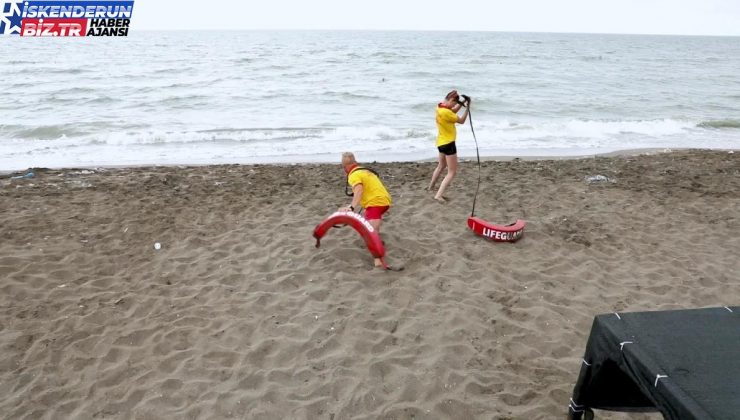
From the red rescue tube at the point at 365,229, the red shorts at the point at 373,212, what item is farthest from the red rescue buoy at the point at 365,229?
the red shorts at the point at 373,212

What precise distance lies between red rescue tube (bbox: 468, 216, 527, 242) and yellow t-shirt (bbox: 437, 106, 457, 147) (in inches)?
61.5

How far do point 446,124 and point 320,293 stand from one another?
11.4ft

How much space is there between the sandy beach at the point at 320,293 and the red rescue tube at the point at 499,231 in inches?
5.2

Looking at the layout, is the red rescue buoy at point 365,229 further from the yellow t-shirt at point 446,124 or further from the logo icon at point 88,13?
the logo icon at point 88,13

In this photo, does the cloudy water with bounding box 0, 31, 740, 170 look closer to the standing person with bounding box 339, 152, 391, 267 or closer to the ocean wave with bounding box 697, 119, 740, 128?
the ocean wave with bounding box 697, 119, 740, 128

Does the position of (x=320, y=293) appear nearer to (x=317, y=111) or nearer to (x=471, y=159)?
(x=471, y=159)

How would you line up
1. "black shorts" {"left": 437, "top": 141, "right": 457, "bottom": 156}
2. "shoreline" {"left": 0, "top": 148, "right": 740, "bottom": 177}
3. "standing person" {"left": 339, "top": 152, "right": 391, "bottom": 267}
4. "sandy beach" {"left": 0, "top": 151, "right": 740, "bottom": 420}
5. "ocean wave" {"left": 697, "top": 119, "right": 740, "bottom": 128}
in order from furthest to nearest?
"ocean wave" {"left": 697, "top": 119, "right": 740, "bottom": 128}
"shoreline" {"left": 0, "top": 148, "right": 740, "bottom": 177}
"black shorts" {"left": 437, "top": 141, "right": 457, "bottom": 156}
"standing person" {"left": 339, "top": 152, "right": 391, "bottom": 267}
"sandy beach" {"left": 0, "top": 151, "right": 740, "bottom": 420}

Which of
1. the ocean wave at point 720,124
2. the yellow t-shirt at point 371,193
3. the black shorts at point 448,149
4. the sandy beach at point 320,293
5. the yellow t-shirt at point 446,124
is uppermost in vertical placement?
the ocean wave at point 720,124

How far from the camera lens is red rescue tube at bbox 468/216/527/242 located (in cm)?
621

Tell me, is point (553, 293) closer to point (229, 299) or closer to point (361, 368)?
point (361, 368)

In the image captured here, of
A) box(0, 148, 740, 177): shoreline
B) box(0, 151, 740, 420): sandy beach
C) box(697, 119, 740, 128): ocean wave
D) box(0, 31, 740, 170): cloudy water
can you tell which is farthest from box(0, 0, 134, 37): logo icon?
box(697, 119, 740, 128): ocean wave

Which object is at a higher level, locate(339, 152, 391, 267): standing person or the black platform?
the black platform

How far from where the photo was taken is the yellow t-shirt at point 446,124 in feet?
23.5

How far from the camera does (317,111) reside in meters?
17.7
